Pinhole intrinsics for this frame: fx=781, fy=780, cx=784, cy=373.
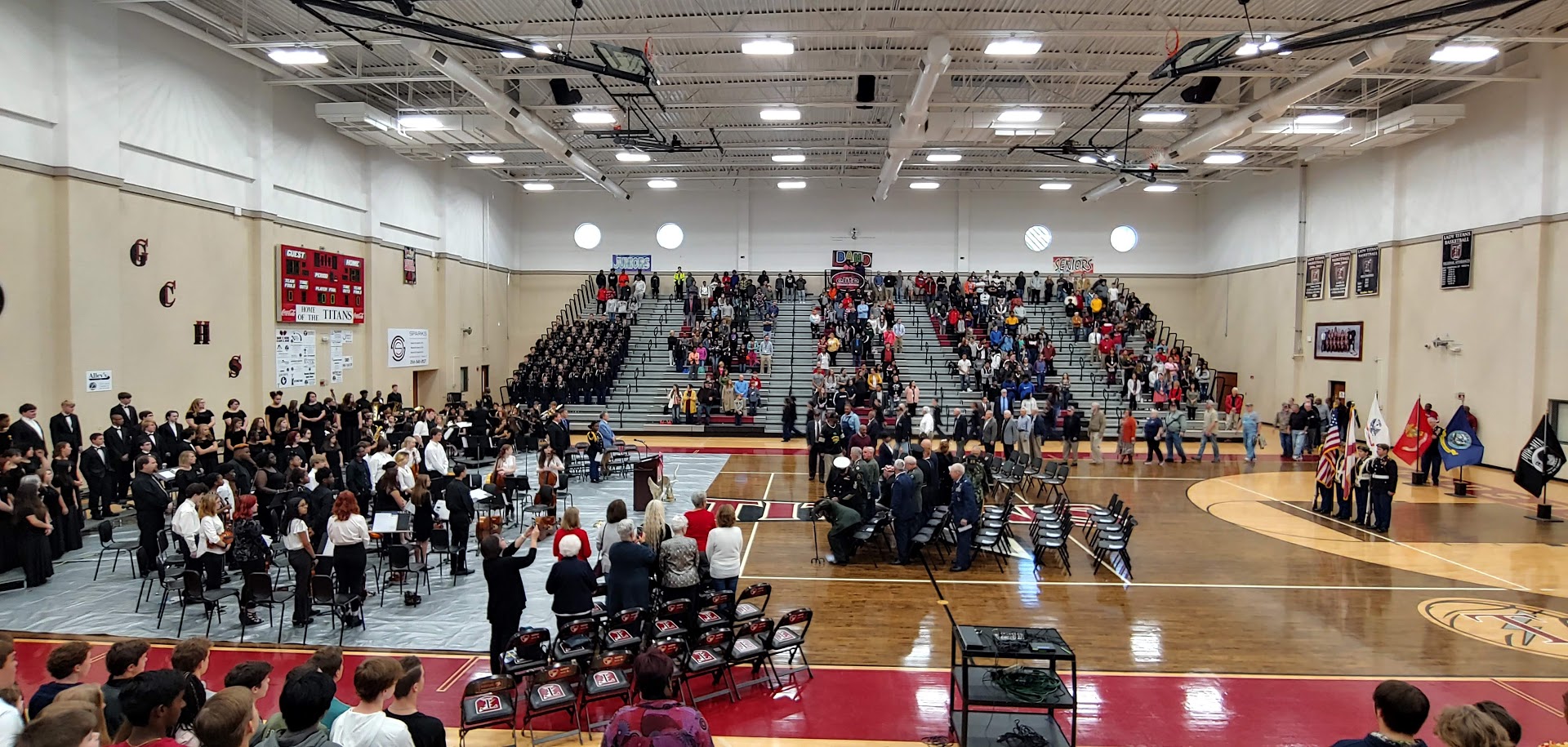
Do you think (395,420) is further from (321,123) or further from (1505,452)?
(1505,452)

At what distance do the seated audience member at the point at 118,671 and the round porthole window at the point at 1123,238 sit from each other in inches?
1279

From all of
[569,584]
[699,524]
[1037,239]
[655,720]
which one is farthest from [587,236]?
[655,720]

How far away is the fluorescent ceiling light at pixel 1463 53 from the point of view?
46.4 feet

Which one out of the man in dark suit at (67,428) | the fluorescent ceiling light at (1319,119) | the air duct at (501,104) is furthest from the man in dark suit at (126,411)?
the fluorescent ceiling light at (1319,119)

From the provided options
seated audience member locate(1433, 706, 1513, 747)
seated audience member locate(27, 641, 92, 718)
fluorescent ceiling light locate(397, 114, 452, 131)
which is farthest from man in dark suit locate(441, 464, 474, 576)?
fluorescent ceiling light locate(397, 114, 452, 131)

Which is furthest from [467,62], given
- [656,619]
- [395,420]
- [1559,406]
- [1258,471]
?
[1559,406]

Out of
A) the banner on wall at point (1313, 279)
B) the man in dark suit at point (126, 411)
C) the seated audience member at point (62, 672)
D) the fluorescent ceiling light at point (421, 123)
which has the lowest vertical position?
the seated audience member at point (62, 672)

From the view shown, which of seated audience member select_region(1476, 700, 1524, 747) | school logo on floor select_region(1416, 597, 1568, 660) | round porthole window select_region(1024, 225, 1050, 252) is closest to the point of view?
seated audience member select_region(1476, 700, 1524, 747)

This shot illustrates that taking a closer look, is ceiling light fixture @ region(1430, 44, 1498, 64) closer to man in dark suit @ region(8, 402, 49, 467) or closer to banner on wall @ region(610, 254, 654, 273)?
man in dark suit @ region(8, 402, 49, 467)

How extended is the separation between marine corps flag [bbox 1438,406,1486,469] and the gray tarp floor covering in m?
16.6

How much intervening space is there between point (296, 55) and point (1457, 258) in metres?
25.8

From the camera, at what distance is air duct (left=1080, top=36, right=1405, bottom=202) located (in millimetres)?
13141

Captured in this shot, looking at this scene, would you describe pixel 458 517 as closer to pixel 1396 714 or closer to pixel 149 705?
pixel 149 705

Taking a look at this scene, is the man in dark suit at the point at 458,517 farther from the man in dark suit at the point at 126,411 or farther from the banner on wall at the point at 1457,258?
the banner on wall at the point at 1457,258
